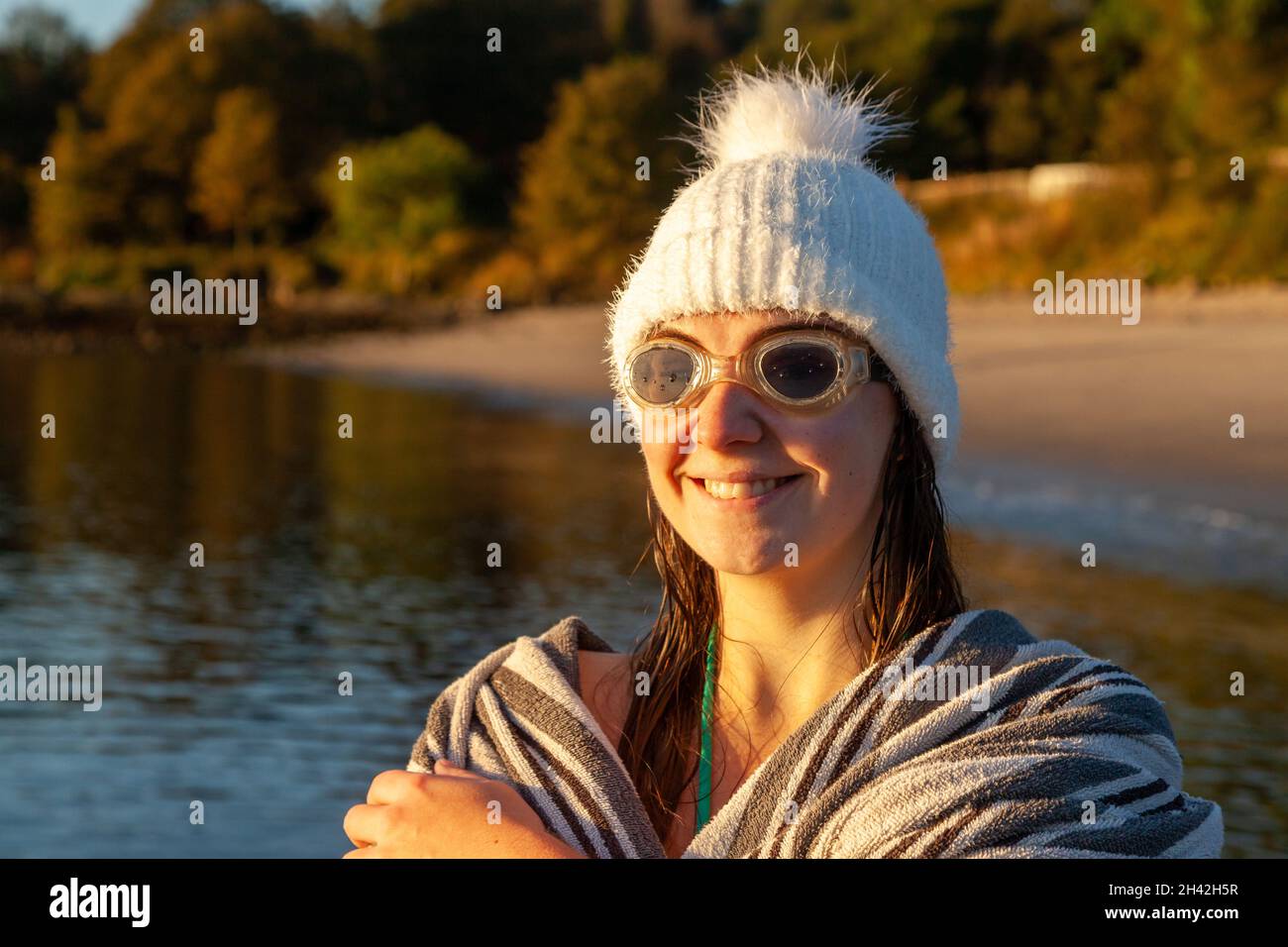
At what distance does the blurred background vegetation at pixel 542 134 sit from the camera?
36.5 metres

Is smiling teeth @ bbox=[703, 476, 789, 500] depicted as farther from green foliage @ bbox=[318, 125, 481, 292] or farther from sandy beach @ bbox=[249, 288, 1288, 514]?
green foliage @ bbox=[318, 125, 481, 292]

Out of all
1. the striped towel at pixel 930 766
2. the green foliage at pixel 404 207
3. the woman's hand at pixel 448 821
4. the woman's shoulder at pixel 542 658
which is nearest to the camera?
the striped towel at pixel 930 766

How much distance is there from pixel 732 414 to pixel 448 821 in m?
0.63

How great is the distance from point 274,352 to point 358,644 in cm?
3984

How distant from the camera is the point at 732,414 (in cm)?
218

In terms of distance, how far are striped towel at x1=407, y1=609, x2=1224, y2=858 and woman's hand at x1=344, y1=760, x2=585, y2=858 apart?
8 centimetres

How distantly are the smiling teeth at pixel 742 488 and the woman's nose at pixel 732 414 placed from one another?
0.05m

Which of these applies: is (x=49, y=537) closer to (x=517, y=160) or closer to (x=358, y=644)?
(x=358, y=644)

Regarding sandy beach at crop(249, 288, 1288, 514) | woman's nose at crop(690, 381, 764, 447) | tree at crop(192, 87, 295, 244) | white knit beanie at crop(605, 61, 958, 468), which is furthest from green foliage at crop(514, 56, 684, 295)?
woman's nose at crop(690, 381, 764, 447)

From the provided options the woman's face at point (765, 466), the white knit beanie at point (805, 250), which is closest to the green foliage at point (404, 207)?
the white knit beanie at point (805, 250)

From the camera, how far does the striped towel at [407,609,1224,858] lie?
1.97 m

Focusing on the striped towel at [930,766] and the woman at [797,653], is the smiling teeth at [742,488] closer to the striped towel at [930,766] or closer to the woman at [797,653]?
the woman at [797,653]

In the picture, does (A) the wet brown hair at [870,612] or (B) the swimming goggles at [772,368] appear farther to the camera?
(A) the wet brown hair at [870,612]

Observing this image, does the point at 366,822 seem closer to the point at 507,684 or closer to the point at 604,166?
the point at 507,684
